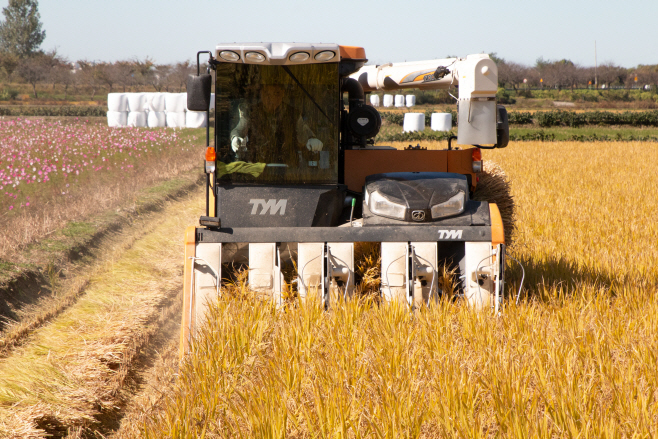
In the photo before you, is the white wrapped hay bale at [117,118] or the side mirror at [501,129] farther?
the white wrapped hay bale at [117,118]

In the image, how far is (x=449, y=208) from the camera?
4.57 metres

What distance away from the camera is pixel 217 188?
4.96 m

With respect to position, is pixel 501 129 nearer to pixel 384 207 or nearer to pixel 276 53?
pixel 384 207

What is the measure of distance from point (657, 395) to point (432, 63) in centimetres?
416

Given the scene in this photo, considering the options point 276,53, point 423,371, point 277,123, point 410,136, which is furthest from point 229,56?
point 410,136

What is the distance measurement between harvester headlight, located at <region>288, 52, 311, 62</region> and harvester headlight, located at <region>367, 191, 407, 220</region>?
3.77 ft

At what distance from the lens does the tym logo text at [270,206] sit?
491cm

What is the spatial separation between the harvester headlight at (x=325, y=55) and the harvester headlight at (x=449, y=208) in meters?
1.37

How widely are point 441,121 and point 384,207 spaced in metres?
27.2

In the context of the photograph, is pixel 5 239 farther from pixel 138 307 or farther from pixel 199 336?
pixel 199 336

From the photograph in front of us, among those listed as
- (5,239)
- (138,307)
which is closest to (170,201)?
(5,239)

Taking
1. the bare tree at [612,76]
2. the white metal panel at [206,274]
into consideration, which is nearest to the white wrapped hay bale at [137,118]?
the white metal panel at [206,274]

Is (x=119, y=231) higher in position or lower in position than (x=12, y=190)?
lower

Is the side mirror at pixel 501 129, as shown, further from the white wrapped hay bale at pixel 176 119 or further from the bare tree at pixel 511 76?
the bare tree at pixel 511 76
